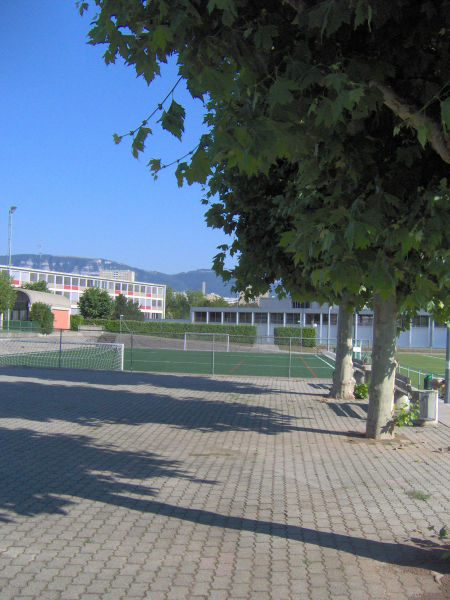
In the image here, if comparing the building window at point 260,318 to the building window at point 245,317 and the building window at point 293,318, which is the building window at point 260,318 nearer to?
the building window at point 245,317

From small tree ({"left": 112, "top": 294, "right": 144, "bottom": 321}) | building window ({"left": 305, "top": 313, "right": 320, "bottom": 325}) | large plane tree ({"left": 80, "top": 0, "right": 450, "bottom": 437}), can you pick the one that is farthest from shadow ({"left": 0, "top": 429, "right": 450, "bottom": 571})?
small tree ({"left": 112, "top": 294, "right": 144, "bottom": 321})

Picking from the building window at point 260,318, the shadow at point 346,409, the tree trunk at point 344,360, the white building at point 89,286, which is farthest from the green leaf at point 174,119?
the white building at point 89,286

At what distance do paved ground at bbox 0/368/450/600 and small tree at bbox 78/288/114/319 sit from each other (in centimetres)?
7324

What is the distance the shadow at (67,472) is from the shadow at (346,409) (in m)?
5.84

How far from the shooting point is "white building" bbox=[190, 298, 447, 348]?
2391 inches

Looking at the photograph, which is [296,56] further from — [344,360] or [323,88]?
[344,360]

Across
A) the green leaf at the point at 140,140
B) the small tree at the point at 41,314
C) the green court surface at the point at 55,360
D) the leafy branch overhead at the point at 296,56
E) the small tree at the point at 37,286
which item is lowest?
→ the green court surface at the point at 55,360

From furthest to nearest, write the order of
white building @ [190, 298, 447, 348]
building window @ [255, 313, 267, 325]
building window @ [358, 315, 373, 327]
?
1. building window @ [255, 313, 267, 325]
2. building window @ [358, 315, 373, 327]
3. white building @ [190, 298, 447, 348]

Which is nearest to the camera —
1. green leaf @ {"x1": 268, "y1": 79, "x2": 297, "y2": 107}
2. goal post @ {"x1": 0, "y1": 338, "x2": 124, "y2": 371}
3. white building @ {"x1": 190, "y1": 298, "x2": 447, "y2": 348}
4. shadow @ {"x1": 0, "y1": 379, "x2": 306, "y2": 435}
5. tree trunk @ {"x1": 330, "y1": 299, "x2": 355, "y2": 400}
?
green leaf @ {"x1": 268, "y1": 79, "x2": 297, "y2": 107}

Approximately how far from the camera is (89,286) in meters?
112

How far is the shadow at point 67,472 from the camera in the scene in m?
6.14

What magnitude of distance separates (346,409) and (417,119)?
1047cm

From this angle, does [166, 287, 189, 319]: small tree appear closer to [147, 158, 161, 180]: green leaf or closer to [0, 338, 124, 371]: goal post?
[0, 338, 124, 371]: goal post

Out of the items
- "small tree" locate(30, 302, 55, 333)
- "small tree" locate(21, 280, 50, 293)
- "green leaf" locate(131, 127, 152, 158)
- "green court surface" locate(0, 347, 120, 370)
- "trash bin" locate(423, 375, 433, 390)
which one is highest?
"small tree" locate(21, 280, 50, 293)
